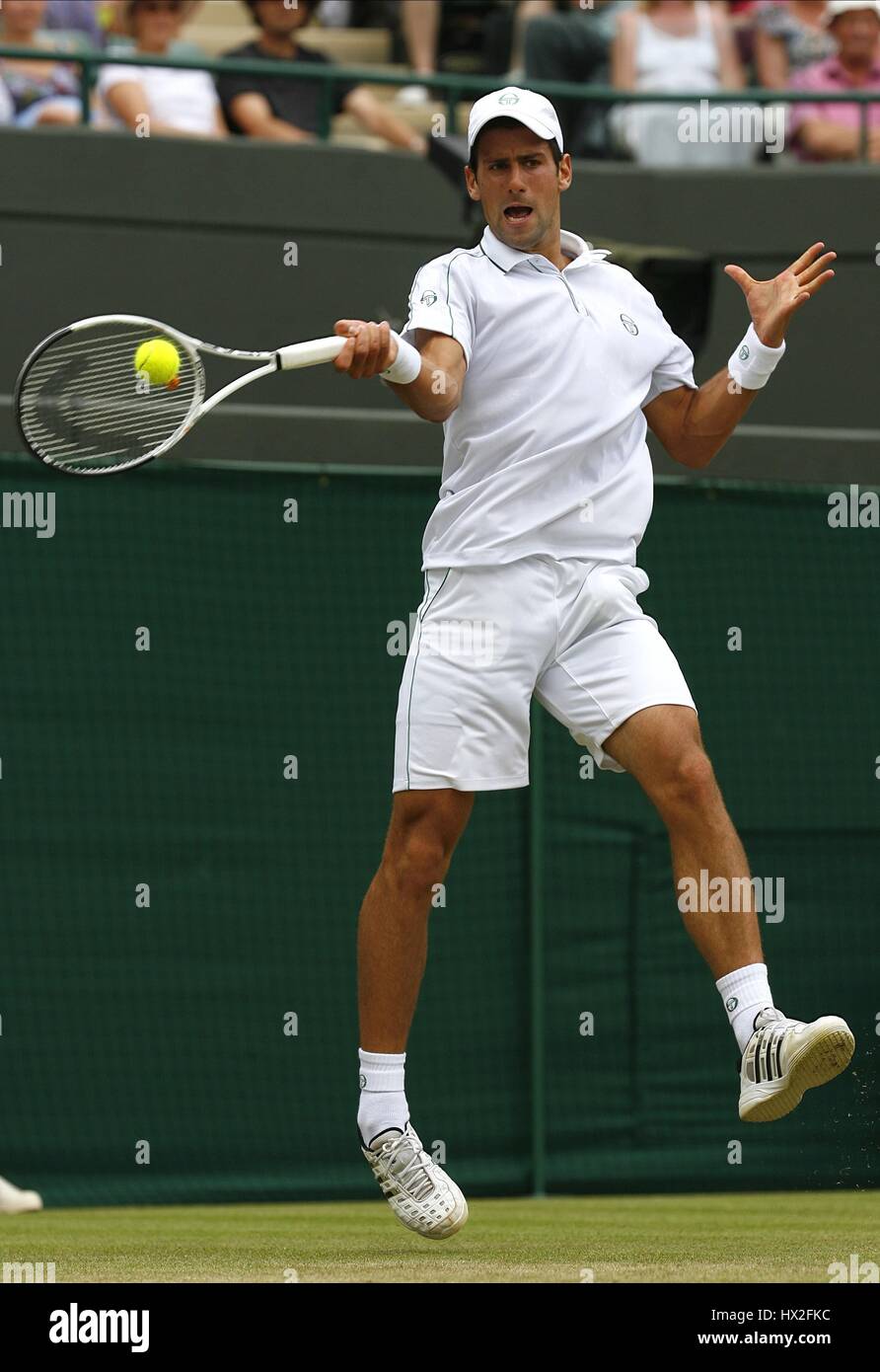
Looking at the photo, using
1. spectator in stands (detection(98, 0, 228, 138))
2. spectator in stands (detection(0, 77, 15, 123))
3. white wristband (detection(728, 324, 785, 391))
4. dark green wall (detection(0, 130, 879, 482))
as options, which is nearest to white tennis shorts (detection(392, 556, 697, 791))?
white wristband (detection(728, 324, 785, 391))

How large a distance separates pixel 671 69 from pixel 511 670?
6041mm

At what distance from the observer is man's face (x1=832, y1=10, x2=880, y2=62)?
1034 cm

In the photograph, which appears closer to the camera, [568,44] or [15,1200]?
[15,1200]

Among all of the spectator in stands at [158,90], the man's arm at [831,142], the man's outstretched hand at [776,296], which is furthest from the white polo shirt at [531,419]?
the man's arm at [831,142]

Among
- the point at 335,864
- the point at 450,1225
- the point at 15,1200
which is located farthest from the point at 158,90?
the point at 450,1225

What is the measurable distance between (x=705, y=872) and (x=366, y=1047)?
0.93 metres

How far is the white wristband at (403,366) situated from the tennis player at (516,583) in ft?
0.60

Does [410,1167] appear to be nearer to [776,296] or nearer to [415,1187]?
[415,1187]

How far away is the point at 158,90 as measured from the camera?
30.8 ft

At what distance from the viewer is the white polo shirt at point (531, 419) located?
16.5 ft

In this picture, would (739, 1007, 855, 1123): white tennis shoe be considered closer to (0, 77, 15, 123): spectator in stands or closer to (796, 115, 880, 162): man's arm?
(0, 77, 15, 123): spectator in stands

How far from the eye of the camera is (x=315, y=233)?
30.2ft

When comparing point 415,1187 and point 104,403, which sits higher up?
point 104,403

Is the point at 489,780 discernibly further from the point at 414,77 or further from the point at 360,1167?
the point at 414,77
